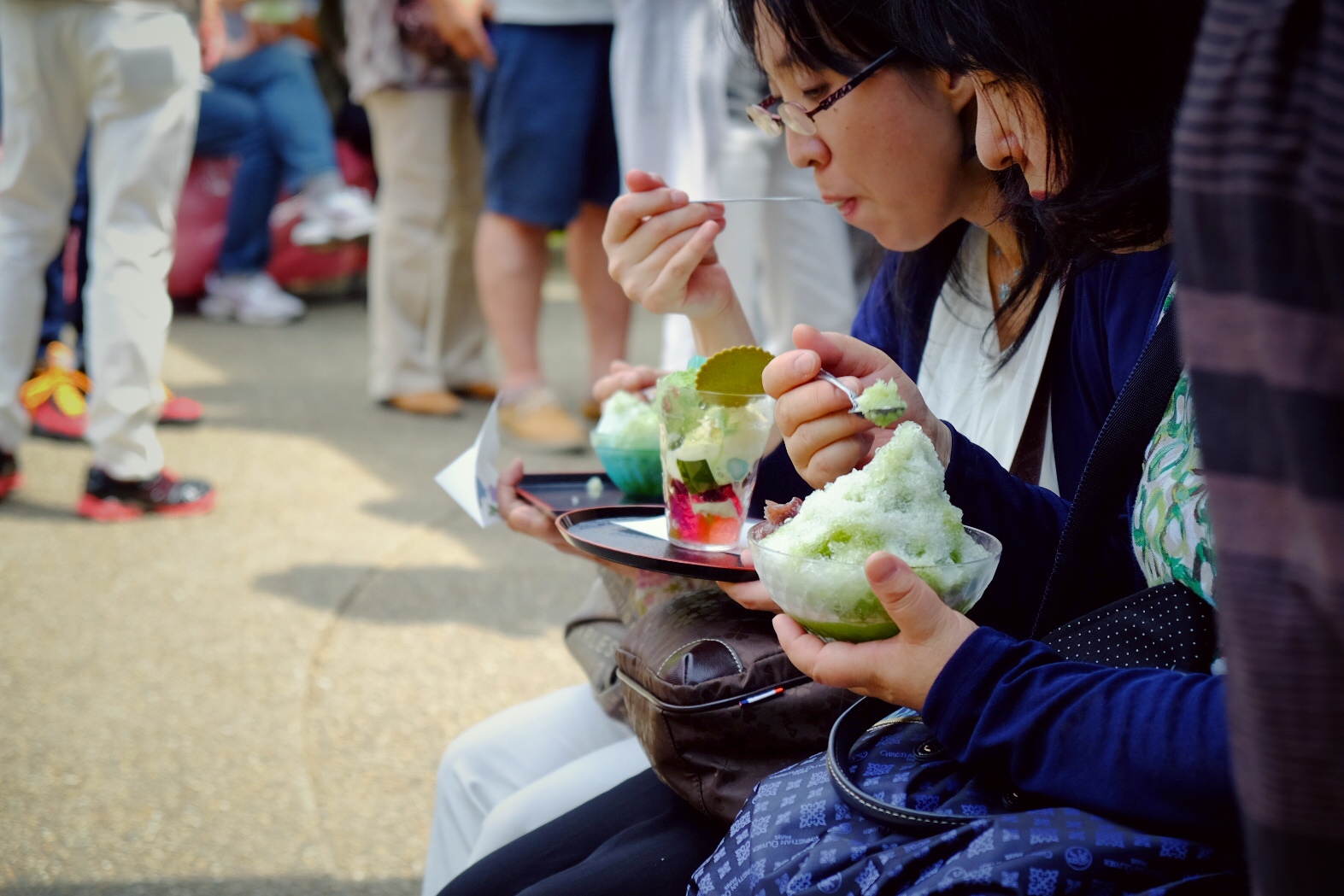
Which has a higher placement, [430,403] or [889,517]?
[889,517]

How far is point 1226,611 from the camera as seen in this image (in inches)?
24.5

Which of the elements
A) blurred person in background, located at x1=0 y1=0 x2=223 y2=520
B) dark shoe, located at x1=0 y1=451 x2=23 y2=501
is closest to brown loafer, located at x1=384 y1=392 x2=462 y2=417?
blurred person in background, located at x1=0 y1=0 x2=223 y2=520

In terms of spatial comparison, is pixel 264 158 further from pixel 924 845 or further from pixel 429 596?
pixel 924 845

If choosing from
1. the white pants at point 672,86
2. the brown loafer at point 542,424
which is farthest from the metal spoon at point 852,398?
the brown loafer at point 542,424

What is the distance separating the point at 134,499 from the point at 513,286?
4.65 feet

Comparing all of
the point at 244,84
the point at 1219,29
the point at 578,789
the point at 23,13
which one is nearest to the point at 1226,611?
the point at 1219,29

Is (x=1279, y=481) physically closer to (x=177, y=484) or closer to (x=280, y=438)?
(x=177, y=484)

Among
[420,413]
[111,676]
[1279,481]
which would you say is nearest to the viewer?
[1279,481]

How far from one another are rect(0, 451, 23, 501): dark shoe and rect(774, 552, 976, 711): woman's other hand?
3.31 metres

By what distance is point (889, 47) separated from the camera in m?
1.45

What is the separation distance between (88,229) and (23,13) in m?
1.17

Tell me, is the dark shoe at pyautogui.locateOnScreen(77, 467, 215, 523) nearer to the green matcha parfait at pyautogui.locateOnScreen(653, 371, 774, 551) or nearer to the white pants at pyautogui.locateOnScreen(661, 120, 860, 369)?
the white pants at pyautogui.locateOnScreen(661, 120, 860, 369)

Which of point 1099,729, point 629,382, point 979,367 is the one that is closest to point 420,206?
point 629,382

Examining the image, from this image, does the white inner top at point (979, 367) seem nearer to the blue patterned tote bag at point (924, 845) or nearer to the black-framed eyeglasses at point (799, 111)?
the black-framed eyeglasses at point (799, 111)
